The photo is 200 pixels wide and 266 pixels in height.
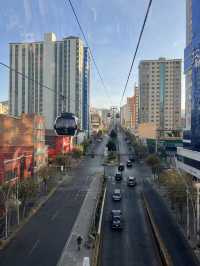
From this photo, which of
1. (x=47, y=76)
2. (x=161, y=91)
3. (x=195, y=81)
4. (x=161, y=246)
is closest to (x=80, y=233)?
(x=161, y=246)

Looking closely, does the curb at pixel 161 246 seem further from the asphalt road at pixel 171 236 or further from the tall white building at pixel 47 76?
the tall white building at pixel 47 76

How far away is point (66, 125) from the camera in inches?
1104

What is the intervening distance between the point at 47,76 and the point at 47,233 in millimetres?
93991

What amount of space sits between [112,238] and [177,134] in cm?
7440

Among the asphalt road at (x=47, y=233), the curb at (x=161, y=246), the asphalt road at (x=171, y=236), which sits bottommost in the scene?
the asphalt road at (x=47, y=233)

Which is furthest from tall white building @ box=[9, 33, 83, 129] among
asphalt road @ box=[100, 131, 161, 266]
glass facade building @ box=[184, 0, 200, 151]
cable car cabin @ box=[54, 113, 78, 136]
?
cable car cabin @ box=[54, 113, 78, 136]

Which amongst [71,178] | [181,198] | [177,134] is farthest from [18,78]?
[181,198]

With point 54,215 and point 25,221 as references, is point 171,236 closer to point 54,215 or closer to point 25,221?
point 54,215

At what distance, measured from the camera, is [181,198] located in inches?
1170

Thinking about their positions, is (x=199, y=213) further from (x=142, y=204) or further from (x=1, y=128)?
(x=1, y=128)

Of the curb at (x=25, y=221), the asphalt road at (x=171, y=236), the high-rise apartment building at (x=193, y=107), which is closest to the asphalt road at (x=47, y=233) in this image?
the curb at (x=25, y=221)

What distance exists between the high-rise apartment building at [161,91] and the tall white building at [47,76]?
30880 millimetres

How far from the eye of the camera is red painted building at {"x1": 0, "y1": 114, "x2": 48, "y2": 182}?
3912 centimetres

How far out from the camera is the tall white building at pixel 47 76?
11481 centimetres
